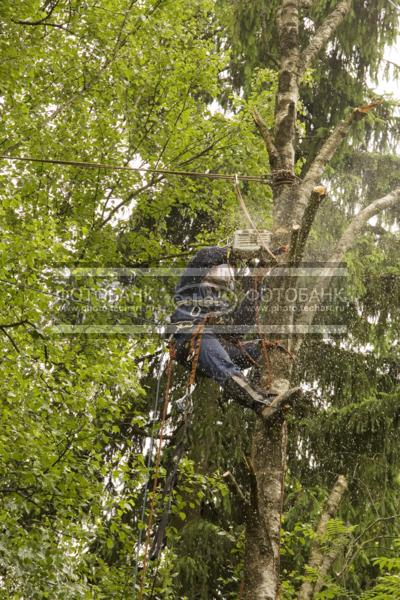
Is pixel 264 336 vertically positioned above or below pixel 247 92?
below

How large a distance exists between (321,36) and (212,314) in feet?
10.8

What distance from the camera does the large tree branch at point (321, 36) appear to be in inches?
259

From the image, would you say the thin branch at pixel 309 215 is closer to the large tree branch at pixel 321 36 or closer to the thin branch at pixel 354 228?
the thin branch at pixel 354 228

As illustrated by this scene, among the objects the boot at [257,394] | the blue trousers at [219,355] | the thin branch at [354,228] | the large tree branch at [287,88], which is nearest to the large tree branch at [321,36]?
the large tree branch at [287,88]

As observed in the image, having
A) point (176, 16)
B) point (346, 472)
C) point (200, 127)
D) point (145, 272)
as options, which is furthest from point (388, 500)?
point (176, 16)

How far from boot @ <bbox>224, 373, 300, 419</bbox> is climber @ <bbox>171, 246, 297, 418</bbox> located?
59mm

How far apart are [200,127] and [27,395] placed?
477cm

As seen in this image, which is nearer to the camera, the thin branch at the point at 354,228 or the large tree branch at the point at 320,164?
the large tree branch at the point at 320,164

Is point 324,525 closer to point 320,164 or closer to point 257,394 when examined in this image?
point 257,394

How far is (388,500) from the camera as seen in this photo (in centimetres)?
819

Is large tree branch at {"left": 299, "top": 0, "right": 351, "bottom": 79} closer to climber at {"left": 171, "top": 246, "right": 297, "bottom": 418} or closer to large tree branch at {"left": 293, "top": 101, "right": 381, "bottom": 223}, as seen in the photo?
large tree branch at {"left": 293, "top": 101, "right": 381, "bottom": 223}

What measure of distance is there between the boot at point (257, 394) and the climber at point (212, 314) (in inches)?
2.3

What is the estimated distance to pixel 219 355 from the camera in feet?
16.7

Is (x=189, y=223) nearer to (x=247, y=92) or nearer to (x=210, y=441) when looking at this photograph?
(x=247, y=92)
